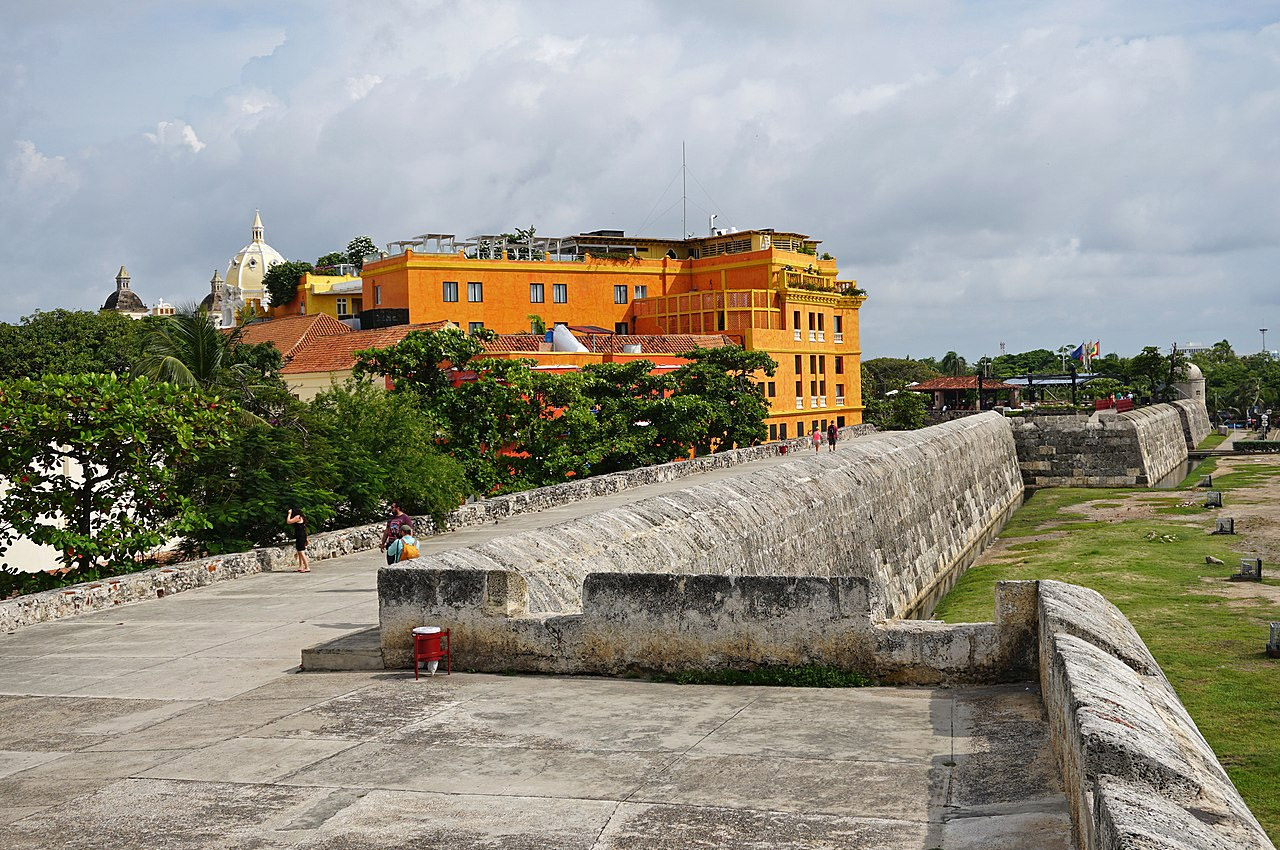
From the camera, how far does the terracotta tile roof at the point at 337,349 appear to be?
41094 mm

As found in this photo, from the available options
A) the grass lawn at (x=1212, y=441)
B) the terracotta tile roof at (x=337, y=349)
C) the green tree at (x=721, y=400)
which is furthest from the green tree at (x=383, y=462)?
the grass lawn at (x=1212, y=441)

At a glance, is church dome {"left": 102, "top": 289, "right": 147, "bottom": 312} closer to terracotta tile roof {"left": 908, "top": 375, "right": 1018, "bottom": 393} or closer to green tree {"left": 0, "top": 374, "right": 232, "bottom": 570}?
terracotta tile roof {"left": 908, "top": 375, "right": 1018, "bottom": 393}

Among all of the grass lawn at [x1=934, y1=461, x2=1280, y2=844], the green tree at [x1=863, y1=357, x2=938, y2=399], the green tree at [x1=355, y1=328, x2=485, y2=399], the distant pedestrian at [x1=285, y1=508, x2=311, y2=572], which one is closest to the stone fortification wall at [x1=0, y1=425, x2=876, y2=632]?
the distant pedestrian at [x1=285, y1=508, x2=311, y2=572]

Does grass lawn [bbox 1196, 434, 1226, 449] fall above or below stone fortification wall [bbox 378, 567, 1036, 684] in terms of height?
below

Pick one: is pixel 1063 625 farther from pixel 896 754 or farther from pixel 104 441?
pixel 104 441

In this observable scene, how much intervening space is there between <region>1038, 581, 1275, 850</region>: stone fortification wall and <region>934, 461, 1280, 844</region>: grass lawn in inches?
185

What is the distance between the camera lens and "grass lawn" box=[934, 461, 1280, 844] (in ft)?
39.8

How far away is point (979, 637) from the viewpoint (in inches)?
282

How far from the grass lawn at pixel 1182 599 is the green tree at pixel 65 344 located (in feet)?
118

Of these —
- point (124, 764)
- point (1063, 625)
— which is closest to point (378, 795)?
point (124, 764)

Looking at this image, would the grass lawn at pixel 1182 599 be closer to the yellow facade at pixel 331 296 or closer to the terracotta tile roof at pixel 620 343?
the terracotta tile roof at pixel 620 343

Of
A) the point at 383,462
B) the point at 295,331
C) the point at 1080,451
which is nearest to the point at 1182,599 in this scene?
the point at 383,462

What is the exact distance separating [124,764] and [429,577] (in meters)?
2.32

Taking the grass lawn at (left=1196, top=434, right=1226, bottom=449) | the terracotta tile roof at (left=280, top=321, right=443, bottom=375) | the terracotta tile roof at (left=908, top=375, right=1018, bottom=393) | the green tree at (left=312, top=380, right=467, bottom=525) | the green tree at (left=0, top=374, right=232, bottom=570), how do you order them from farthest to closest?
the terracotta tile roof at (left=908, top=375, right=1018, bottom=393), the grass lawn at (left=1196, top=434, right=1226, bottom=449), the terracotta tile roof at (left=280, top=321, right=443, bottom=375), the green tree at (left=312, top=380, right=467, bottom=525), the green tree at (left=0, top=374, right=232, bottom=570)
